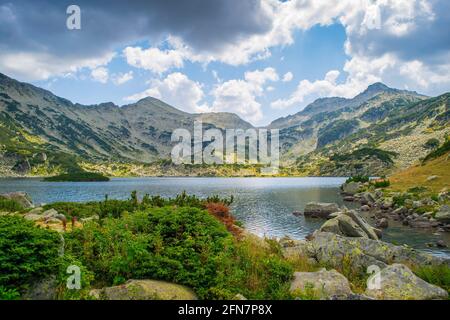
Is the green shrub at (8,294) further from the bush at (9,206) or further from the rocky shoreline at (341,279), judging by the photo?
the bush at (9,206)

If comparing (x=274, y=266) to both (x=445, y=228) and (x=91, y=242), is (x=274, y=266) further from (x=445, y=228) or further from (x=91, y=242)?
(x=445, y=228)

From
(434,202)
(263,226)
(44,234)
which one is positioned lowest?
(263,226)

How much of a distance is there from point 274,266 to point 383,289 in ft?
12.8

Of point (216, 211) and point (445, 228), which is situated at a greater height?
point (216, 211)

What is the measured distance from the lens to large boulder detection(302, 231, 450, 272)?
1619 centimetres

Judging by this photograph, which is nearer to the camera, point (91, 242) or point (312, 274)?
point (312, 274)

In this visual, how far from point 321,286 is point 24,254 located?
31.5 ft

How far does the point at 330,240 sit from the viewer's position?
18.2 m

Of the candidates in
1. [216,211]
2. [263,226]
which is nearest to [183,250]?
[216,211]

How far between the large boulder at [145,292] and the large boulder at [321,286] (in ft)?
12.1

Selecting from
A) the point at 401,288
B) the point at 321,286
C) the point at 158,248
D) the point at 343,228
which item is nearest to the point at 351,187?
the point at 343,228

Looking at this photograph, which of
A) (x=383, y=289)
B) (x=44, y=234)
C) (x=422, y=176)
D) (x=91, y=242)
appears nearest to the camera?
(x=44, y=234)

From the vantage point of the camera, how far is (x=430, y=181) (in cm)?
6112

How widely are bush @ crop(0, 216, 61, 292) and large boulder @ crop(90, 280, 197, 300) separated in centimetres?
176
